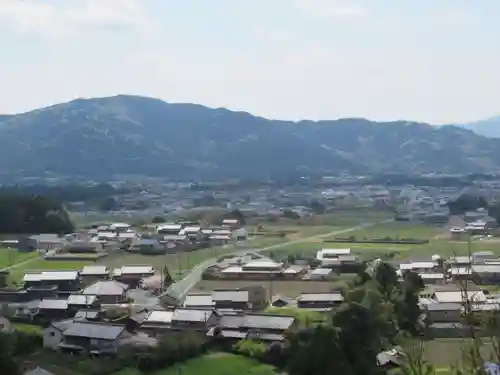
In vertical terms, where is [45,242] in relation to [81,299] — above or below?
above

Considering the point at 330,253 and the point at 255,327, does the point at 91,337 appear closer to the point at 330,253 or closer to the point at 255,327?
the point at 255,327

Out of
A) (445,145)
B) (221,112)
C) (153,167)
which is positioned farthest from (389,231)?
(221,112)

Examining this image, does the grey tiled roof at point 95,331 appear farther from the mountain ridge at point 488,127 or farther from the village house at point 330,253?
the mountain ridge at point 488,127

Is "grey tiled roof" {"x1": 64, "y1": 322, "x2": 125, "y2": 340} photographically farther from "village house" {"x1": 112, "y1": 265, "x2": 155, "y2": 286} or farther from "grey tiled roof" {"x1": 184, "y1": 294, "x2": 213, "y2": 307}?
"village house" {"x1": 112, "y1": 265, "x2": 155, "y2": 286}

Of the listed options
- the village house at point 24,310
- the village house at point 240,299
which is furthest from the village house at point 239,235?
the village house at point 24,310

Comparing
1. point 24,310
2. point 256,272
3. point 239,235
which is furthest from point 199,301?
point 239,235

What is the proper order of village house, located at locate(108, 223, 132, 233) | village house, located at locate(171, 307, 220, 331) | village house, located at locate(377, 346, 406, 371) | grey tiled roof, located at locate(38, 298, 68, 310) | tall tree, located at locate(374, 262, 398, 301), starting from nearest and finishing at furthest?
1. village house, located at locate(377, 346, 406, 371)
2. village house, located at locate(171, 307, 220, 331)
3. tall tree, located at locate(374, 262, 398, 301)
4. grey tiled roof, located at locate(38, 298, 68, 310)
5. village house, located at locate(108, 223, 132, 233)

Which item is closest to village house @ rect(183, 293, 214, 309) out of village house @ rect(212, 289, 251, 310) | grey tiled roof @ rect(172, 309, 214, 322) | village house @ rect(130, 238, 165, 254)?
village house @ rect(212, 289, 251, 310)
